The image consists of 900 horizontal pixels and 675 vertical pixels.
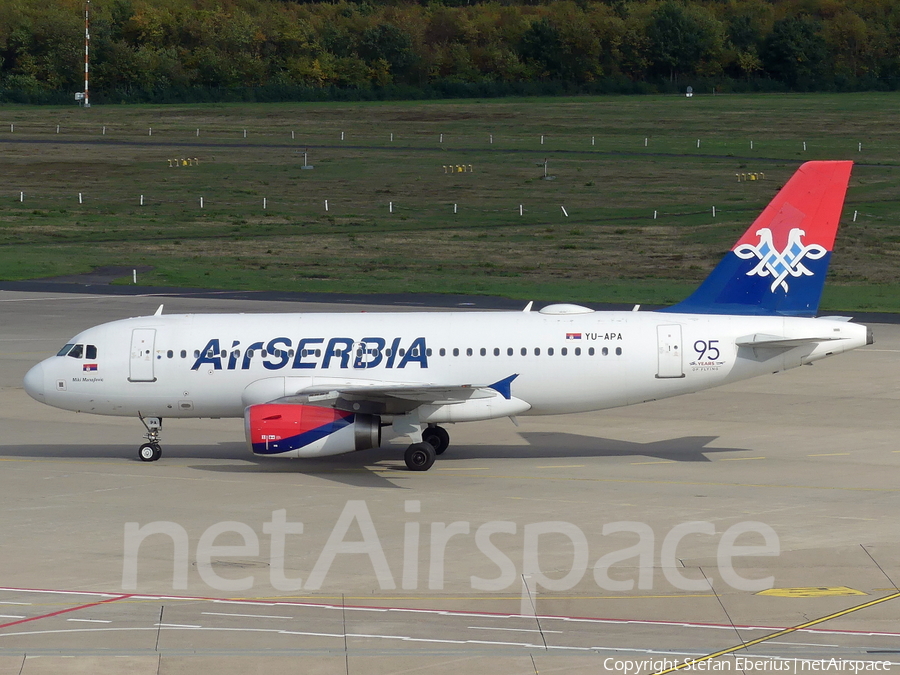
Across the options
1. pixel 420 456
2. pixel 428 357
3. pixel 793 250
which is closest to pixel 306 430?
pixel 420 456

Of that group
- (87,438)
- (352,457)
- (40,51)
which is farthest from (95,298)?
(40,51)

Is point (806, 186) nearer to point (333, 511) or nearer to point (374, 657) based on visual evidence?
point (333, 511)

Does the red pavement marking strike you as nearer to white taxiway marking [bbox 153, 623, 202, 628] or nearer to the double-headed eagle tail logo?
white taxiway marking [bbox 153, 623, 202, 628]

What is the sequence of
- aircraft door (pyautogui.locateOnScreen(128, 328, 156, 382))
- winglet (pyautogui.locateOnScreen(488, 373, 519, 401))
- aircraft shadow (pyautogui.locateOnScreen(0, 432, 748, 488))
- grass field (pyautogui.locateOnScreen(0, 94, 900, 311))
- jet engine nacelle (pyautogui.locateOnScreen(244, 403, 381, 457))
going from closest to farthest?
jet engine nacelle (pyautogui.locateOnScreen(244, 403, 381, 457))
winglet (pyautogui.locateOnScreen(488, 373, 519, 401))
aircraft shadow (pyautogui.locateOnScreen(0, 432, 748, 488))
aircraft door (pyautogui.locateOnScreen(128, 328, 156, 382))
grass field (pyautogui.locateOnScreen(0, 94, 900, 311))

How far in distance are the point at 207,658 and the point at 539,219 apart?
8943cm

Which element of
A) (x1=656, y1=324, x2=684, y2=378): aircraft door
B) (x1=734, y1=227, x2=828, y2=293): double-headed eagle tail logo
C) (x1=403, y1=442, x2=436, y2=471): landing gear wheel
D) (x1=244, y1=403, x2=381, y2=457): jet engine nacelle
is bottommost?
(x1=403, y1=442, x2=436, y2=471): landing gear wheel

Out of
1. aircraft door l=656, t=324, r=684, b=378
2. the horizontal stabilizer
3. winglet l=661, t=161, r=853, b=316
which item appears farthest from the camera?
winglet l=661, t=161, r=853, b=316

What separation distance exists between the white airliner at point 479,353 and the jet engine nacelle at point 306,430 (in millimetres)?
87

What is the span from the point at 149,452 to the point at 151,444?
282mm

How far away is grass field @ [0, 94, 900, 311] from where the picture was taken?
85.9 m

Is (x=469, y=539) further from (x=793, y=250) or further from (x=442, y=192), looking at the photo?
(x=442, y=192)

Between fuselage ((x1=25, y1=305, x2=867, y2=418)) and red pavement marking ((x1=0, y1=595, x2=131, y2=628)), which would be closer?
red pavement marking ((x1=0, y1=595, x2=131, y2=628))

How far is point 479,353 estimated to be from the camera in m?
37.3

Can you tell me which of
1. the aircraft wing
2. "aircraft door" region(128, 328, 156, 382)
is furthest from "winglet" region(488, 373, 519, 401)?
"aircraft door" region(128, 328, 156, 382)
